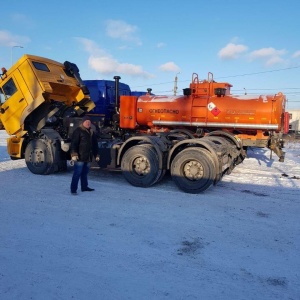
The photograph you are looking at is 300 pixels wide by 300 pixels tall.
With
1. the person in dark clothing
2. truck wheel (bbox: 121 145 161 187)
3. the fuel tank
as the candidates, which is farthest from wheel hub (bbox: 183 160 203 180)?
the fuel tank

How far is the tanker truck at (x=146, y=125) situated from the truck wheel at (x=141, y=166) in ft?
0.07

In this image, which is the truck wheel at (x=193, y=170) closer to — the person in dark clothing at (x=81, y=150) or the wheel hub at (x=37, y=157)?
the person in dark clothing at (x=81, y=150)

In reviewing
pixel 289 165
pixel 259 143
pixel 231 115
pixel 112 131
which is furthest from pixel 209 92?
pixel 289 165

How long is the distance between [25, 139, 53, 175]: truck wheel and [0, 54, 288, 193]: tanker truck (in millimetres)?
26

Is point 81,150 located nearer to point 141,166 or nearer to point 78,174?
point 78,174

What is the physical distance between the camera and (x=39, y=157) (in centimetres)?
791

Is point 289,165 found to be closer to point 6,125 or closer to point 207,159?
point 207,159

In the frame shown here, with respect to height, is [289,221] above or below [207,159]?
below

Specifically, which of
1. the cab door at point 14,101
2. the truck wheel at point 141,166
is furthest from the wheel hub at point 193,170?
the cab door at point 14,101

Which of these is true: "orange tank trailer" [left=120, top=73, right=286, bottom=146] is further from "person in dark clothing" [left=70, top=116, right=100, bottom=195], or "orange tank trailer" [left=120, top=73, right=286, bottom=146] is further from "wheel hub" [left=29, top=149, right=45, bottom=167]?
"person in dark clothing" [left=70, top=116, right=100, bottom=195]

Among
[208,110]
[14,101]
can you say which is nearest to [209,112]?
[208,110]

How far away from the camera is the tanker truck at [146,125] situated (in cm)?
661

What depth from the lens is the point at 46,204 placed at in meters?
5.33

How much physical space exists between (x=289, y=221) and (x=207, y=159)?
2020 mm
